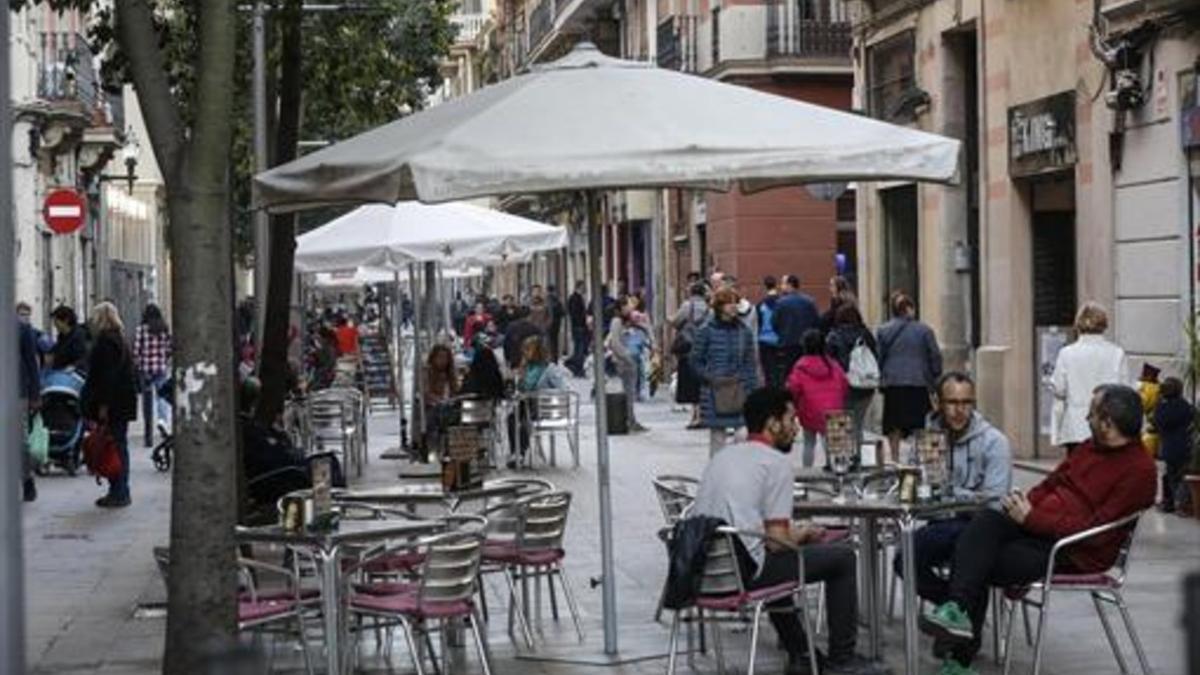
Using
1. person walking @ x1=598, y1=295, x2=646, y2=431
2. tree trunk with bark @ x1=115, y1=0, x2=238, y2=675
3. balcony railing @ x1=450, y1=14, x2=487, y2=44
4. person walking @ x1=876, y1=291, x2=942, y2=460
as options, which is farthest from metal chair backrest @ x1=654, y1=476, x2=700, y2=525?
balcony railing @ x1=450, y1=14, x2=487, y2=44

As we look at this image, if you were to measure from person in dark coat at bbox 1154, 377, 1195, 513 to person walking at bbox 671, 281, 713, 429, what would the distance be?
9669mm

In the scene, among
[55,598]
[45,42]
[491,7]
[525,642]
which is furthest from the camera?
[491,7]

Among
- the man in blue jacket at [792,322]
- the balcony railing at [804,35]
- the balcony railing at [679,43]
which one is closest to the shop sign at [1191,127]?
the man in blue jacket at [792,322]

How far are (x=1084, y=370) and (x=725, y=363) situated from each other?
11.9 feet

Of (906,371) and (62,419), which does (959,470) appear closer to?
(906,371)

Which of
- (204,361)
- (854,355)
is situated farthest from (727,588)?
(854,355)

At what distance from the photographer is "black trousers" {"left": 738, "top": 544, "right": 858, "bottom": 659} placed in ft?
32.6

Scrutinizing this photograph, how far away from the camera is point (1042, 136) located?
73.2 feet

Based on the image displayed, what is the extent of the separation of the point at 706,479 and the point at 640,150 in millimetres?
1495

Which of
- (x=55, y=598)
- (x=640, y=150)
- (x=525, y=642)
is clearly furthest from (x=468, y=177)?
(x=55, y=598)

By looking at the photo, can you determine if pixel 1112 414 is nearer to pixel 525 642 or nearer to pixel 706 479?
pixel 706 479

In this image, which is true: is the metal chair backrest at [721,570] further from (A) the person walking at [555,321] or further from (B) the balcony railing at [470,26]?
(B) the balcony railing at [470,26]

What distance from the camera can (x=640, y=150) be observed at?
9992mm

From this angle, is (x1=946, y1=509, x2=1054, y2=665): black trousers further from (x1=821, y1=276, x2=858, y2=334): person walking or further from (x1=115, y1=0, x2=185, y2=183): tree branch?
(x1=821, y1=276, x2=858, y2=334): person walking
